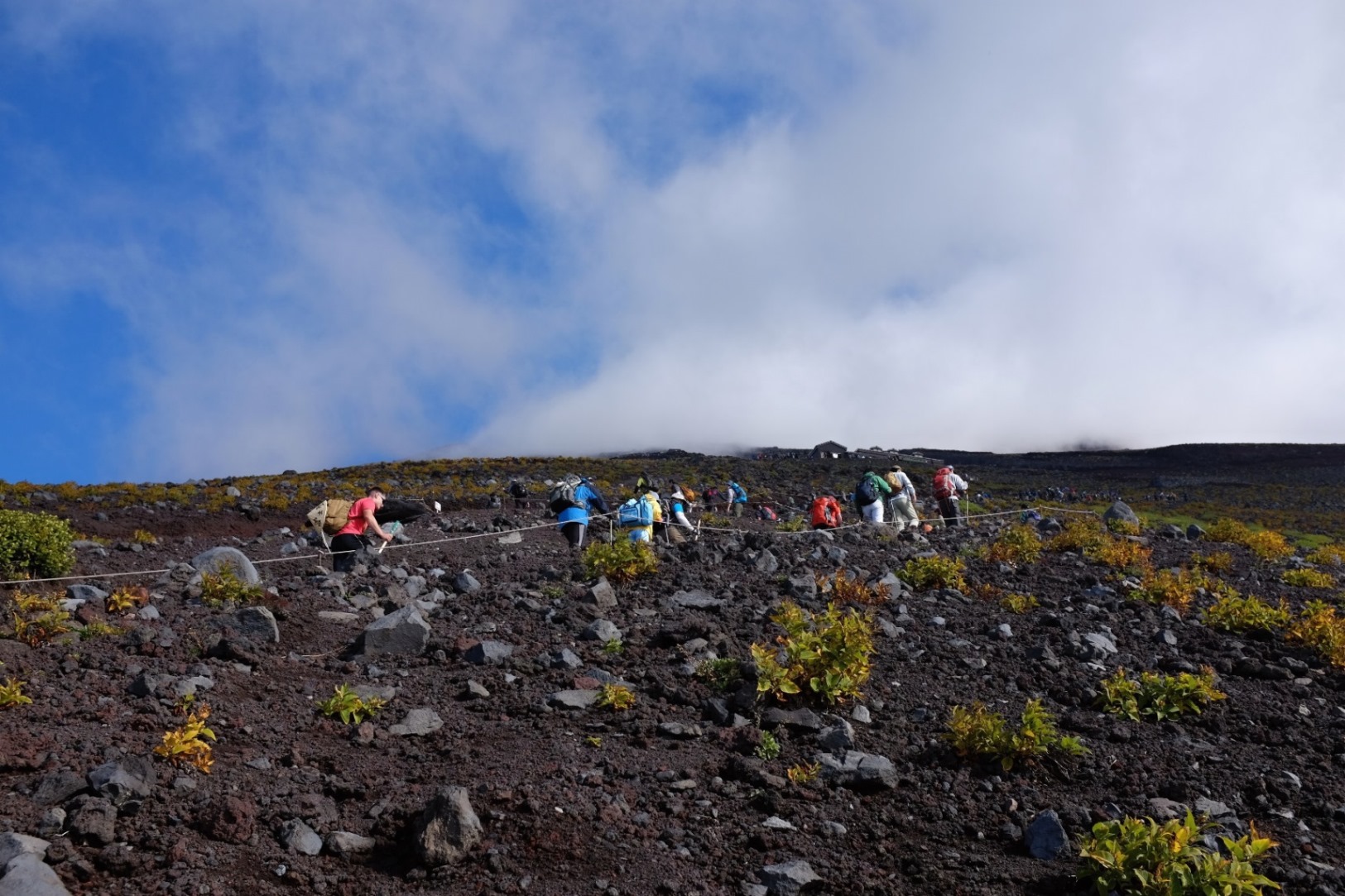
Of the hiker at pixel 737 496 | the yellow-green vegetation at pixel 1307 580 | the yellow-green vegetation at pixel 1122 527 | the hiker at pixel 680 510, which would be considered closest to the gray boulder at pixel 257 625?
the hiker at pixel 680 510

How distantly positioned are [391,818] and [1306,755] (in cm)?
618

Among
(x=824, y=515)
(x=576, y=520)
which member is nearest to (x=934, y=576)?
(x=576, y=520)

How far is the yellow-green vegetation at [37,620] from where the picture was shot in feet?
25.0

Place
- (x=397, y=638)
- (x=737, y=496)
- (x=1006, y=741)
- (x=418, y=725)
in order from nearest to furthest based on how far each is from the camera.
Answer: (x=1006, y=741)
(x=418, y=725)
(x=397, y=638)
(x=737, y=496)

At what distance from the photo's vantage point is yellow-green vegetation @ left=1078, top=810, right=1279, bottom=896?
4.08 metres

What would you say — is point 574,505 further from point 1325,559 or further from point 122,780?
point 1325,559

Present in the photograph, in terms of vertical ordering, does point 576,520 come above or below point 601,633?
above

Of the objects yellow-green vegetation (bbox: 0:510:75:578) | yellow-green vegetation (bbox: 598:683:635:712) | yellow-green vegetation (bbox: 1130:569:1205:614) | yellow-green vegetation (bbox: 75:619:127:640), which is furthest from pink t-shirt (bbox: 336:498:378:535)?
yellow-green vegetation (bbox: 1130:569:1205:614)

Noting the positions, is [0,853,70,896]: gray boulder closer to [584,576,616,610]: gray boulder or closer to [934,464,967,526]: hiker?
[584,576,616,610]: gray boulder

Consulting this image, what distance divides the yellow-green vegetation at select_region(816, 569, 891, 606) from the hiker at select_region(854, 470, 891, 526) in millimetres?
9674

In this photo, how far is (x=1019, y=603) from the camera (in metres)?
10.2

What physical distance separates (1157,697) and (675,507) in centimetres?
1233

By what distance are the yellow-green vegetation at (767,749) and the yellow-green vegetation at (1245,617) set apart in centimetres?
644

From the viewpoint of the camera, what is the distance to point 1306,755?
6.55 metres
